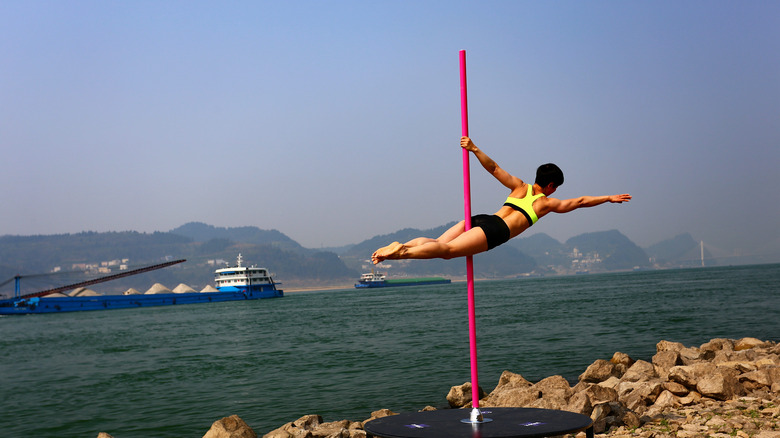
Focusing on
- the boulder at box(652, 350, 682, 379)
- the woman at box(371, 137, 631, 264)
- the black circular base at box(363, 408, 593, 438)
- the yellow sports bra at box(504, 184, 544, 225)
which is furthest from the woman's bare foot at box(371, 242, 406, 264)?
the boulder at box(652, 350, 682, 379)

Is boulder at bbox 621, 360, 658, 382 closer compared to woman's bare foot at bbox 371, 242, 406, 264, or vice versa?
woman's bare foot at bbox 371, 242, 406, 264

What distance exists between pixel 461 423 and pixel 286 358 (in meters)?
24.0

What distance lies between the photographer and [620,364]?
17.5m

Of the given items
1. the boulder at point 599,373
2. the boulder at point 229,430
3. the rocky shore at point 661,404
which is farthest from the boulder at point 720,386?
the boulder at point 229,430

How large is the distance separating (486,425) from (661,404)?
5.83 meters

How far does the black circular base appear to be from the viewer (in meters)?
6.40

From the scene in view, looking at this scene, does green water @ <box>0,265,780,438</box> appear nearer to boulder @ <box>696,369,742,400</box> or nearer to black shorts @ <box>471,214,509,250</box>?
boulder @ <box>696,369,742,400</box>

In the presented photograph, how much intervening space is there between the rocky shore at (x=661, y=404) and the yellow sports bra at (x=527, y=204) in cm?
383

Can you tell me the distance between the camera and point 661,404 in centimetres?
1130

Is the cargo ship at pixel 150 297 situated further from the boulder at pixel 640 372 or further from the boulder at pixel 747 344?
the boulder at pixel 640 372

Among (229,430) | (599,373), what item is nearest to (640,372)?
(599,373)

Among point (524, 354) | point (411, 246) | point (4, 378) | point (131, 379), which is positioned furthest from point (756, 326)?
point (4, 378)

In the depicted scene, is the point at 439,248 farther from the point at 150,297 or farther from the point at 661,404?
the point at 150,297

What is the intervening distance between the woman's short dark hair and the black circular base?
103 inches
